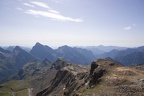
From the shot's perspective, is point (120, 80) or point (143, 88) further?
point (120, 80)

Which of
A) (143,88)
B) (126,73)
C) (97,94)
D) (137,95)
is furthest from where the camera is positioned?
(126,73)

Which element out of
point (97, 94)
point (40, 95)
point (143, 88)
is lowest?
point (40, 95)

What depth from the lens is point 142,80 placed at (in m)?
51.4

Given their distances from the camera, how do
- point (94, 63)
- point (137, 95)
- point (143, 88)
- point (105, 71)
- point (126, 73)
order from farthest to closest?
point (94, 63) < point (105, 71) < point (126, 73) < point (143, 88) < point (137, 95)

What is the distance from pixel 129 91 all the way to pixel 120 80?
1021 cm

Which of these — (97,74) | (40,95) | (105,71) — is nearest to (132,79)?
(105,71)

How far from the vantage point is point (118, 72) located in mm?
64938

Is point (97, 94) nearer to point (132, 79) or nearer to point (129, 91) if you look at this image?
point (129, 91)

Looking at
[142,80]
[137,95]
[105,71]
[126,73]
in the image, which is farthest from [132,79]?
[105,71]

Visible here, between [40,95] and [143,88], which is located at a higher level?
[143,88]

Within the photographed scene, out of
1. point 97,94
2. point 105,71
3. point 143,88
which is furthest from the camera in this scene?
point 105,71

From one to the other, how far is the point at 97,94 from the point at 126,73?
17.6 metres

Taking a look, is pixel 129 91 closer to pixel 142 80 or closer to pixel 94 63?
pixel 142 80

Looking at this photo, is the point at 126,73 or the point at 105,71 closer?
the point at 126,73
